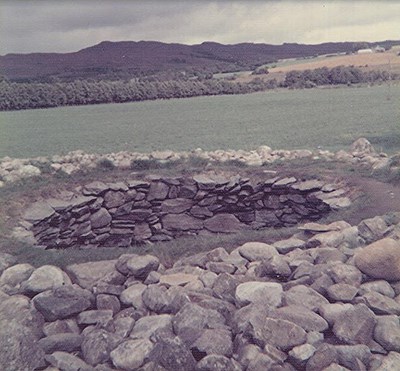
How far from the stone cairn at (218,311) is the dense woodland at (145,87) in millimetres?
30304

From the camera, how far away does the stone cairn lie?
12.6 ft

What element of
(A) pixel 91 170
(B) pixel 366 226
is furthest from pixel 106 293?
(A) pixel 91 170

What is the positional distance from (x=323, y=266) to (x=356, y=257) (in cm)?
33

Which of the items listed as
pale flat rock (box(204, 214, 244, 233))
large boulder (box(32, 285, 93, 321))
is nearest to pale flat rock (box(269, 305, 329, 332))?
large boulder (box(32, 285, 93, 321))

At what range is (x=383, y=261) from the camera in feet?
Result: 15.5

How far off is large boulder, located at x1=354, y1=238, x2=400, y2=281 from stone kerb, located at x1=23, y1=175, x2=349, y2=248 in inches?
192

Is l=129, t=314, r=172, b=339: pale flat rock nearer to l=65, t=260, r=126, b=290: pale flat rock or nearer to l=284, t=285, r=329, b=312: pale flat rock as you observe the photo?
l=65, t=260, r=126, b=290: pale flat rock

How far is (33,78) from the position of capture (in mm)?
35125

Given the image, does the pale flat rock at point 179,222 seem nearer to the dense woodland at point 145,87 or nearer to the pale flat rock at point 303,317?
the pale flat rock at point 303,317

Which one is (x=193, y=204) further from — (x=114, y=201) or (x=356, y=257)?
(x=356, y=257)

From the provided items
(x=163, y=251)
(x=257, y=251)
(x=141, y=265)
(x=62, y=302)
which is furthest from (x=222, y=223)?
(x=62, y=302)

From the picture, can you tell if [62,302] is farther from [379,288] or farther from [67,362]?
[379,288]

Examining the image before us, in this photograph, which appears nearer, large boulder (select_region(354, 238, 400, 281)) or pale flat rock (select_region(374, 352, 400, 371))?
pale flat rock (select_region(374, 352, 400, 371))

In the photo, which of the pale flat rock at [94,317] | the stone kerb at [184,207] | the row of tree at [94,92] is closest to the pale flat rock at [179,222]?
the stone kerb at [184,207]
